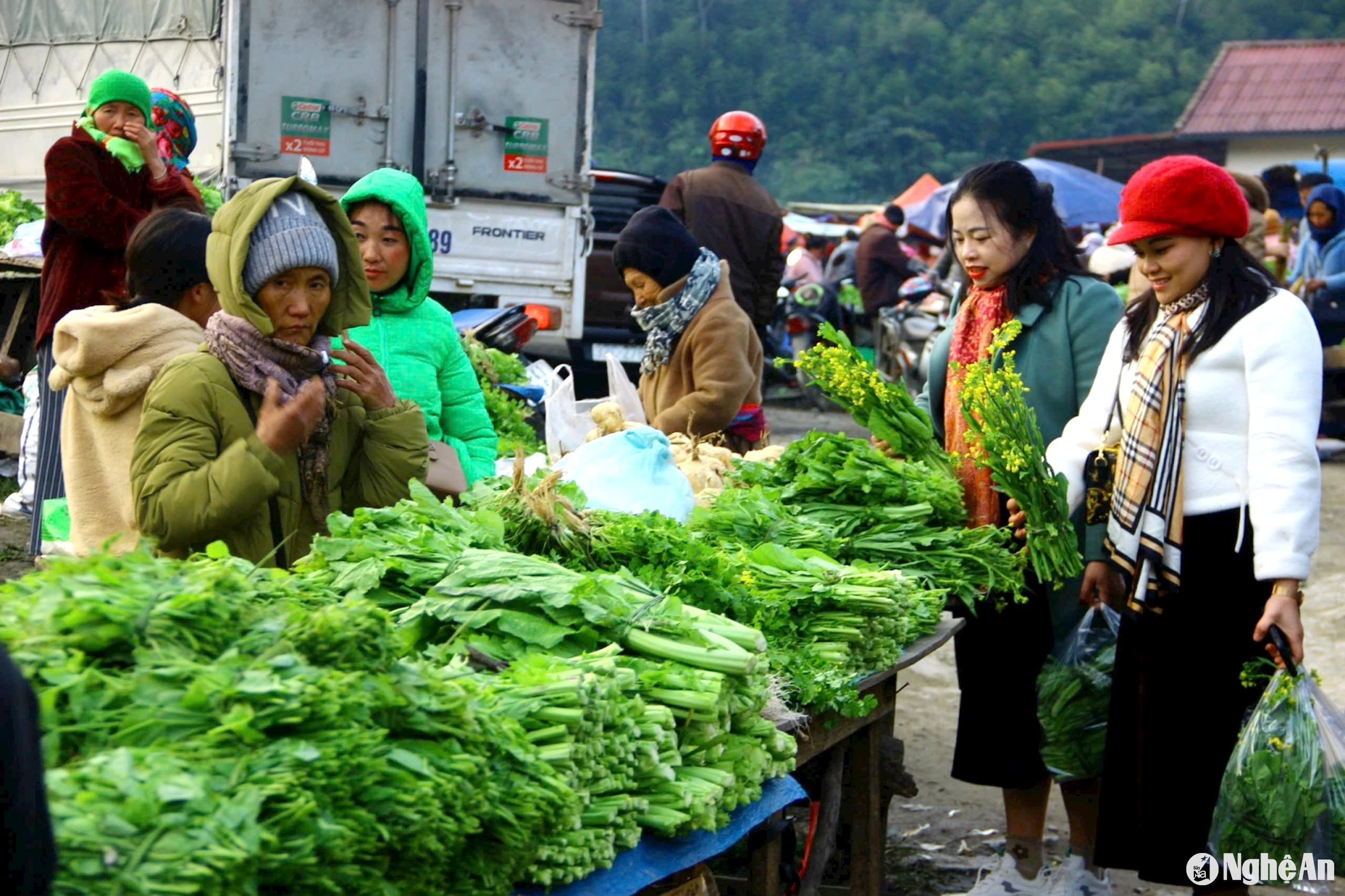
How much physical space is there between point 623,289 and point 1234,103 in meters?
29.0

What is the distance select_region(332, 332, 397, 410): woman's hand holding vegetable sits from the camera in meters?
3.22

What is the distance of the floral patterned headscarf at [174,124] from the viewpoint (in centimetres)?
731

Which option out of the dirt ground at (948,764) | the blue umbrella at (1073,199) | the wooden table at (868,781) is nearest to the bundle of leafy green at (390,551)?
the wooden table at (868,781)

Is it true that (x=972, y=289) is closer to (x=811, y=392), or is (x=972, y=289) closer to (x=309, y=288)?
(x=309, y=288)

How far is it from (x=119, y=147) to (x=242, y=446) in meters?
3.74

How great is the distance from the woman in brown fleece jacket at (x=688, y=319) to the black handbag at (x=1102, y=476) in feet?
5.95

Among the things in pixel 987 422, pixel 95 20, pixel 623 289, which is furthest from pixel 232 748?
pixel 95 20

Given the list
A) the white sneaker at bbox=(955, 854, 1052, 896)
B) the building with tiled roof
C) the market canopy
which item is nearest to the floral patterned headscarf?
the white sneaker at bbox=(955, 854, 1052, 896)

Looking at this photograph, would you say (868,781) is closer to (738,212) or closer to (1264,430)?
(1264,430)

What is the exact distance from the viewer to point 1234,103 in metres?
36.2

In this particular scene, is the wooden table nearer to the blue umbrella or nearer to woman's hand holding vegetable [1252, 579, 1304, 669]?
woman's hand holding vegetable [1252, 579, 1304, 669]

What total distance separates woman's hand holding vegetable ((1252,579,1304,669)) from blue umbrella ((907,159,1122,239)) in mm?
18251

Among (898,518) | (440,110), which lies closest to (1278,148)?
(440,110)

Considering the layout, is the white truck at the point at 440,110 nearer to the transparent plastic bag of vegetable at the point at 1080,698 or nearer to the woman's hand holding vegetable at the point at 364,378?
the woman's hand holding vegetable at the point at 364,378
